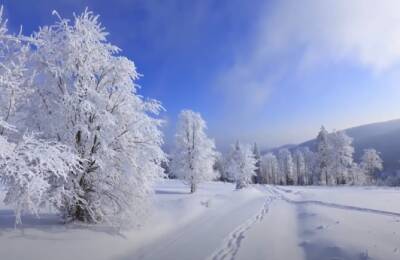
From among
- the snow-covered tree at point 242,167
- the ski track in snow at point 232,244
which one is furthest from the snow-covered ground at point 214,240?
the snow-covered tree at point 242,167

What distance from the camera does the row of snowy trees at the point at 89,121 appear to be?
11.7 metres

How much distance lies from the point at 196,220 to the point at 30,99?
10261 mm

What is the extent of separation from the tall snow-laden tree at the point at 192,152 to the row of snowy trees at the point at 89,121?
24.7 meters

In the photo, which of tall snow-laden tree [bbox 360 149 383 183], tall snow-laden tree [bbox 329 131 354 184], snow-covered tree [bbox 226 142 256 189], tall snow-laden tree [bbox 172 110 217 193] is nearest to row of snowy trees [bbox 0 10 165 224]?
tall snow-laden tree [bbox 172 110 217 193]

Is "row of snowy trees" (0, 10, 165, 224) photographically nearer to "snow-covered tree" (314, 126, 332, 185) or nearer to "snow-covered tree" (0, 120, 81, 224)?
"snow-covered tree" (0, 120, 81, 224)

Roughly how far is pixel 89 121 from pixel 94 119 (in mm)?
229

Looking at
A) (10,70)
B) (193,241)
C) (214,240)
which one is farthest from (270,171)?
(10,70)

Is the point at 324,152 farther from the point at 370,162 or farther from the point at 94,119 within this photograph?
the point at 94,119

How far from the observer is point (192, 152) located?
38875mm

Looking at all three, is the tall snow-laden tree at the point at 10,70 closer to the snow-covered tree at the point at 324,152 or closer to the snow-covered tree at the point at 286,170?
the snow-covered tree at the point at 324,152

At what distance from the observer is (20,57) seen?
9.90 meters

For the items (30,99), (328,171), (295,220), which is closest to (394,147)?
(328,171)

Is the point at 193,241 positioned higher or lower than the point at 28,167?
lower

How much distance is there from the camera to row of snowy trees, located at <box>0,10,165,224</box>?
11672 mm
